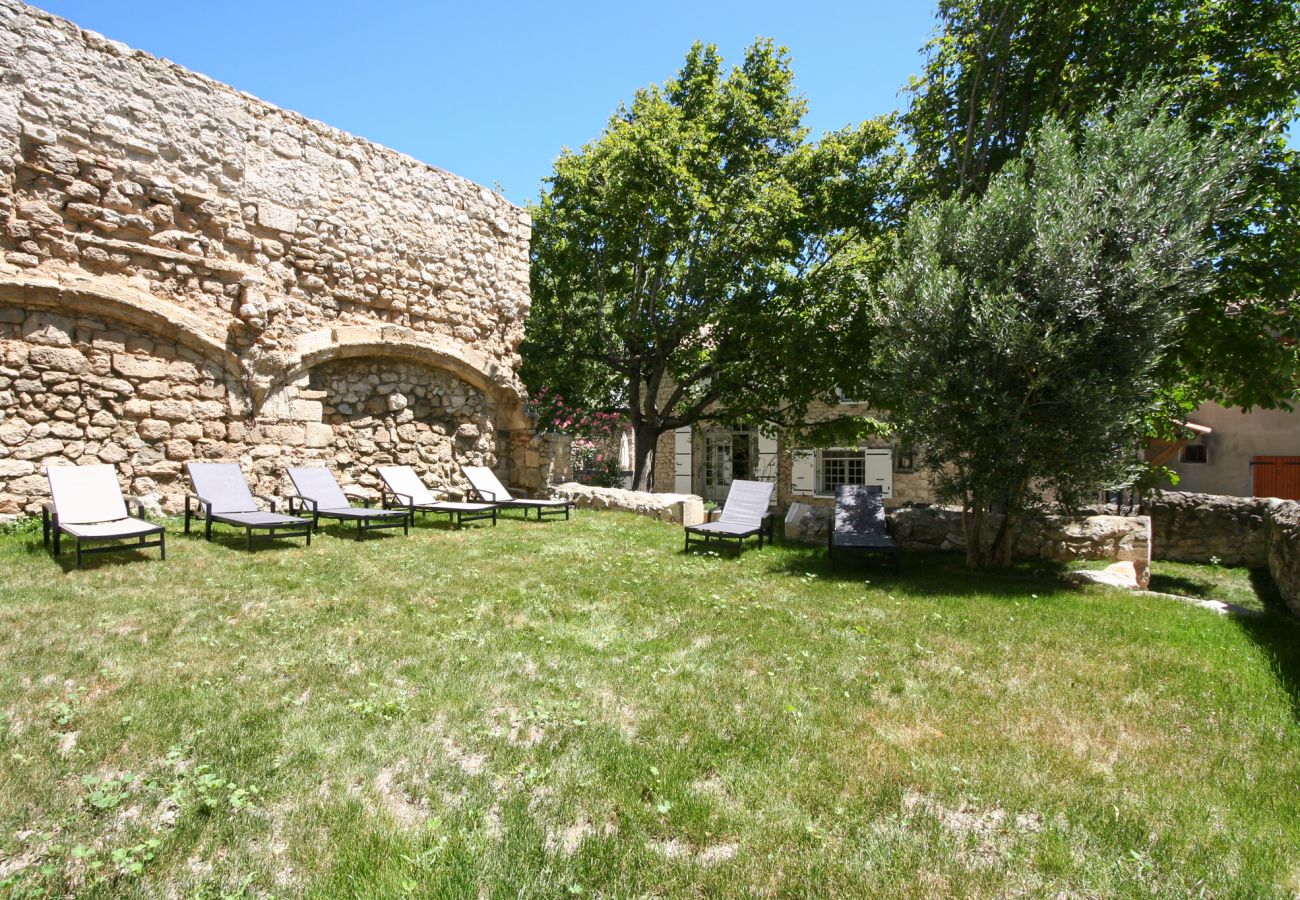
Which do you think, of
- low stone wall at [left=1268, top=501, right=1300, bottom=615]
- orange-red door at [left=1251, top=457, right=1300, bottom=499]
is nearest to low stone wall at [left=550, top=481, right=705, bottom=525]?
low stone wall at [left=1268, top=501, right=1300, bottom=615]

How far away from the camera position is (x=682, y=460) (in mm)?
19531

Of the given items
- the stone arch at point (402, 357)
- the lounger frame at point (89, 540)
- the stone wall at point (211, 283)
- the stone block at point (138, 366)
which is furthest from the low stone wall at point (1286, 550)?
the stone block at point (138, 366)

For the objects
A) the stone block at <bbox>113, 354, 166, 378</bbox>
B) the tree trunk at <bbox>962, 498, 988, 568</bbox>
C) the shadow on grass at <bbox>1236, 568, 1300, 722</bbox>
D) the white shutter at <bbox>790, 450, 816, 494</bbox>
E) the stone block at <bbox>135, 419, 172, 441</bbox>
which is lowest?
the shadow on grass at <bbox>1236, 568, 1300, 722</bbox>

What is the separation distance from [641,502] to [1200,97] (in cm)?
855

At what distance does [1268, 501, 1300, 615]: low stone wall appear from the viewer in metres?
5.48

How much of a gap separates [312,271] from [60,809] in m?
8.05

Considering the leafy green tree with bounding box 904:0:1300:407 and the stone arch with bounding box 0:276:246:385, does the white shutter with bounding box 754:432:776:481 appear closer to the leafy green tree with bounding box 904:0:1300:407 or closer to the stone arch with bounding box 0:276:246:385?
the leafy green tree with bounding box 904:0:1300:407

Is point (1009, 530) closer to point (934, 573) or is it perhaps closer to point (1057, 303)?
point (934, 573)

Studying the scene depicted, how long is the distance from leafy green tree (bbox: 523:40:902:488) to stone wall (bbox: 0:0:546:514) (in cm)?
267

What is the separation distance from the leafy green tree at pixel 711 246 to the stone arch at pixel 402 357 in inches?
93.1

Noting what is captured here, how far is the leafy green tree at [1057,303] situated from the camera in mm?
5660

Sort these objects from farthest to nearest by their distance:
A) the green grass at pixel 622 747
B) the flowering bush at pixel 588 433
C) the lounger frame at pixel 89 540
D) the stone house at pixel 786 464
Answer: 1. the stone house at pixel 786 464
2. the flowering bush at pixel 588 433
3. the lounger frame at pixel 89 540
4. the green grass at pixel 622 747

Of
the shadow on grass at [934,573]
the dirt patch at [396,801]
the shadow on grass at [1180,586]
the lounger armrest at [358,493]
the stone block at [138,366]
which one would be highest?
the stone block at [138,366]

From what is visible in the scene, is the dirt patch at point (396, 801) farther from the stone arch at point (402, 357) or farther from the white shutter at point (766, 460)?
the white shutter at point (766, 460)
